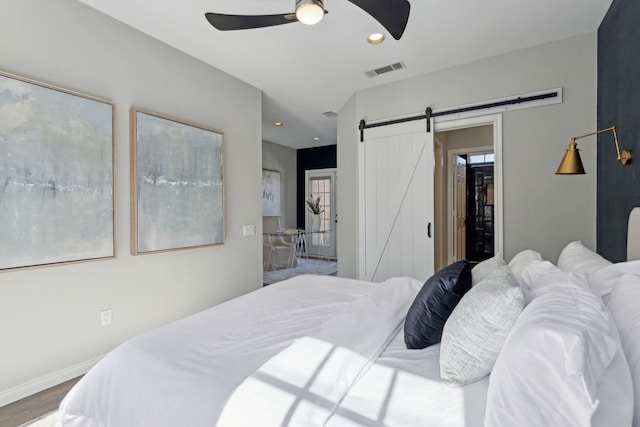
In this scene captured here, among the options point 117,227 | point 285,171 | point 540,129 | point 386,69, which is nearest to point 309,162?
point 285,171

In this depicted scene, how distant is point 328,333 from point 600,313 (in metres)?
0.89

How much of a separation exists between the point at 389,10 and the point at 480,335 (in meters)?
1.69

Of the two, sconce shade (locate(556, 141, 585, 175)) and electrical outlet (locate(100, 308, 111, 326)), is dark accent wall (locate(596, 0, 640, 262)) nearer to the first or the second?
sconce shade (locate(556, 141, 585, 175))

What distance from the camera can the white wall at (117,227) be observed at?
1991 millimetres

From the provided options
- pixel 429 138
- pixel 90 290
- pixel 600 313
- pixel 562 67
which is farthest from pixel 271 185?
pixel 600 313

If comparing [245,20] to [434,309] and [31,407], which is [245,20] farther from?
[31,407]

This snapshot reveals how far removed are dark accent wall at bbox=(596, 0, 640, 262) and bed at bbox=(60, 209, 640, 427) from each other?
826 millimetres

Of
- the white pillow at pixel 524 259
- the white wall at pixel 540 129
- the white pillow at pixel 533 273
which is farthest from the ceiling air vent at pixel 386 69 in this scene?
the white pillow at pixel 533 273

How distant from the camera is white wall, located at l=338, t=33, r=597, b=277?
2.72 m

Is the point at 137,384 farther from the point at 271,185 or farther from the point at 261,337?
the point at 271,185

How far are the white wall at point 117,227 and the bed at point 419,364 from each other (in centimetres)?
109

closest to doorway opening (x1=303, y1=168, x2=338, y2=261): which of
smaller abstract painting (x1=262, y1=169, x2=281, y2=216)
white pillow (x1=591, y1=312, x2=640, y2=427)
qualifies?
smaller abstract painting (x1=262, y1=169, x2=281, y2=216)

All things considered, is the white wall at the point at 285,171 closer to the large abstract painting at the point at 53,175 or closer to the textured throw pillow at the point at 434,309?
the large abstract painting at the point at 53,175

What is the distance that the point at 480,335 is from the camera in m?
1.05
